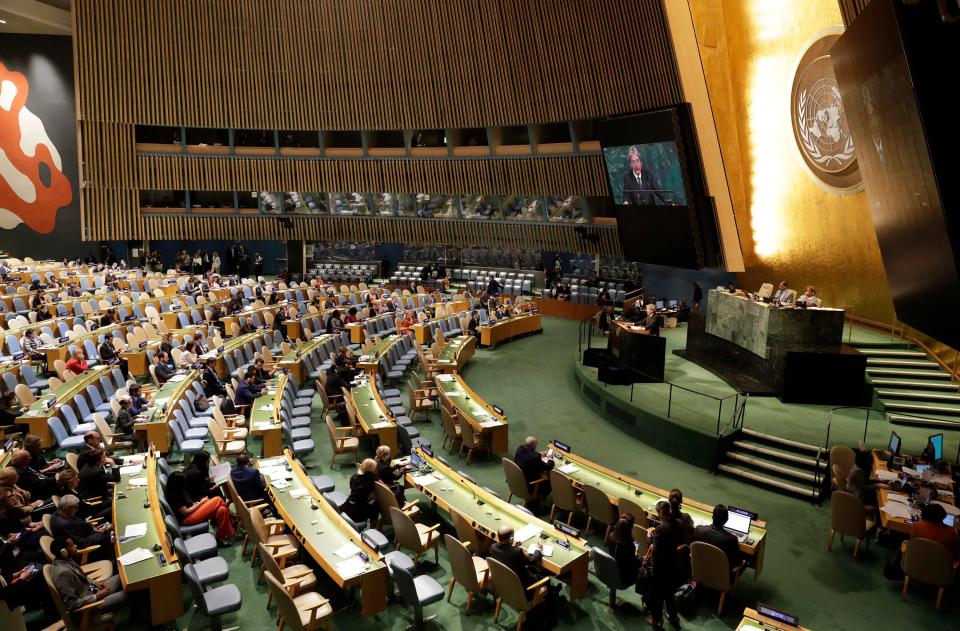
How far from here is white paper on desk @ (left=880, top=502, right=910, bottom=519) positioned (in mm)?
6812

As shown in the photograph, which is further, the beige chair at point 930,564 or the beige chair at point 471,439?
the beige chair at point 471,439

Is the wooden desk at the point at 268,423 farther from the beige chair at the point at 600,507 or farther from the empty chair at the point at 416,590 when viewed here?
the beige chair at the point at 600,507

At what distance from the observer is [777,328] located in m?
11.3

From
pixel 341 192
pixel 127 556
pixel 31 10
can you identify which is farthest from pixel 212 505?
pixel 31 10

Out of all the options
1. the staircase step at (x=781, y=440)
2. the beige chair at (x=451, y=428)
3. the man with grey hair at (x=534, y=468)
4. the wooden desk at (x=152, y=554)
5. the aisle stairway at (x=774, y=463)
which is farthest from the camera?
the beige chair at (x=451, y=428)

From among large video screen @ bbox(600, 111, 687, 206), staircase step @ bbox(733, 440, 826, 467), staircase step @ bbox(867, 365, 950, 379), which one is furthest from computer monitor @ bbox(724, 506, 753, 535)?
large video screen @ bbox(600, 111, 687, 206)

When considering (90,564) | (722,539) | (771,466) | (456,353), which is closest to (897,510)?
(771,466)

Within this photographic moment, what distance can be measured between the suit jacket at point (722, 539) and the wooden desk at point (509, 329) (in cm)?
1129

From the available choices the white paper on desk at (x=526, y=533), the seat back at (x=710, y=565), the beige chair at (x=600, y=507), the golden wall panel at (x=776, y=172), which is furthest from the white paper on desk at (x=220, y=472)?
the golden wall panel at (x=776, y=172)

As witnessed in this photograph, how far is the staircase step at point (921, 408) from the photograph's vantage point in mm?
10539

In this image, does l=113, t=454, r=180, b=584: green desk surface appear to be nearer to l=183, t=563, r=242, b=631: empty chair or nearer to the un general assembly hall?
the un general assembly hall

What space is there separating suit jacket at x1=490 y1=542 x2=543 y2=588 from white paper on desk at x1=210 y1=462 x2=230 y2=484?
3.44m

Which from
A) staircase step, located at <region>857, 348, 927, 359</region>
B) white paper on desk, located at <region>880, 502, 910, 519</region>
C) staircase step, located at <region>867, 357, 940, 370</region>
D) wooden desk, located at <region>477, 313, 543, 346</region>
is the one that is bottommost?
white paper on desk, located at <region>880, 502, 910, 519</region>

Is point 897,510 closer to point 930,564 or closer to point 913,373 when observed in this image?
point 930,564
